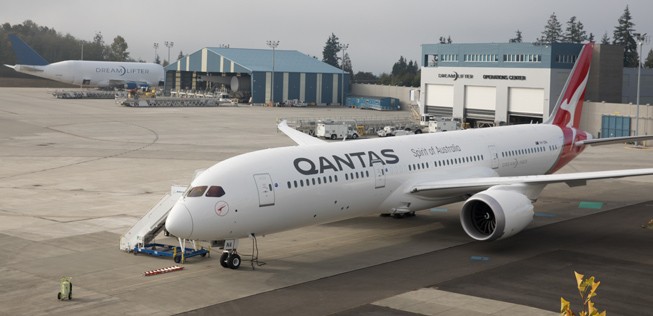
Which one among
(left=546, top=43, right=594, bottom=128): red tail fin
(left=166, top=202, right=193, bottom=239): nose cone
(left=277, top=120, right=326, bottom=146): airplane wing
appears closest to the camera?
(left=166, top=202, right=193, bottom=239): nose cone

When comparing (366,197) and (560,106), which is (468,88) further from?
(366,197)

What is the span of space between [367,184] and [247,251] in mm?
4921

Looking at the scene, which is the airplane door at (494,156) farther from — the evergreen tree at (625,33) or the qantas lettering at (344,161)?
the evergreen tree at (625,33)

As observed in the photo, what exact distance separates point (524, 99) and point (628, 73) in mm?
16108

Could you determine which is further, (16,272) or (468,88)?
(468,88)

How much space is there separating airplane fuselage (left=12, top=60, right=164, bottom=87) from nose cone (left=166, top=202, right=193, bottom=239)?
410 feet

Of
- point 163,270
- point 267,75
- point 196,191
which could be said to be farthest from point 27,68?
point 196,191

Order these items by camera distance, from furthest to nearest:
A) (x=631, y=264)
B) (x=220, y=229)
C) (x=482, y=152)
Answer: (x=482, y=152), (x=631, y=264), (x=220, y=229)

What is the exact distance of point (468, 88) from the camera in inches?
3369

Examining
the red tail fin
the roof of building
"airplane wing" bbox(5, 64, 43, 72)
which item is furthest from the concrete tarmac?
"airplane wing" bbox(5, 64, 43, 72)

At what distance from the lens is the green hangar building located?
123812mm

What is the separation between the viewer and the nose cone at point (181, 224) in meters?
23.9

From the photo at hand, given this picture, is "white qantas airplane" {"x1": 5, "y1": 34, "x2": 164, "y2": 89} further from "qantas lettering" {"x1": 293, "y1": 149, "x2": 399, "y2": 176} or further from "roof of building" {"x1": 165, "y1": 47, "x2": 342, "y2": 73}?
"qantas lettering" {"x1": 293, "y1": 149, "x2": 399, "y2": 176}

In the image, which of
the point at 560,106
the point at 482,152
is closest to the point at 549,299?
the point at 482,152
